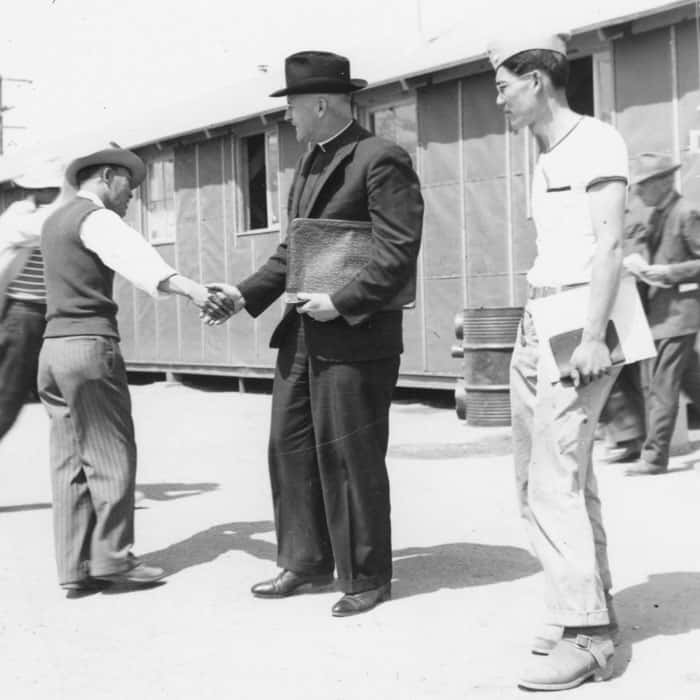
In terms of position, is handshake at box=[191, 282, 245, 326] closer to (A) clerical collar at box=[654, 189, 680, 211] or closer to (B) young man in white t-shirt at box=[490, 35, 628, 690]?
(B) young man in white t-shirt at box=[490, 35, 628, 690]

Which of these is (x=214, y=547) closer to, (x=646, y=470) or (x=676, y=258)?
(x=646, y=470)

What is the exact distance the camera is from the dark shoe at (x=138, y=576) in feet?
18.2

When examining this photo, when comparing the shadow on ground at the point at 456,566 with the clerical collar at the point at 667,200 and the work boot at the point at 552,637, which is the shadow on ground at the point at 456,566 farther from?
the clerical collar at the point at 667,200

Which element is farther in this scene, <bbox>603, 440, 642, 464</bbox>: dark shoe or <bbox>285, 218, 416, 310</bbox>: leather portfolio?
<bbox>603, 440, 642, 464</bbox>: dark shoe

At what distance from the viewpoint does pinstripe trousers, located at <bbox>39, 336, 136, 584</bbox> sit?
17.9 ft

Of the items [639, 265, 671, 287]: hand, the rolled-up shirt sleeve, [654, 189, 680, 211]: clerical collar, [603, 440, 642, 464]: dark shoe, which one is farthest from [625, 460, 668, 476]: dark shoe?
the rolled-up shirt sleeve

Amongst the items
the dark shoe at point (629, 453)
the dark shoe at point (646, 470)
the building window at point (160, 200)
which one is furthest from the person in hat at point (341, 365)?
the building window at point (160, 200)

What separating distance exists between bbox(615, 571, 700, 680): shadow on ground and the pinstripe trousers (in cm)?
215

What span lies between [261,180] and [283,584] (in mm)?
10734

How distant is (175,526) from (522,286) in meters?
5.70

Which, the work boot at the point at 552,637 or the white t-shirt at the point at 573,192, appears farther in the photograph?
the work boot at the point at 552,637

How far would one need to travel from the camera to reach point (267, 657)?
4.42 metres

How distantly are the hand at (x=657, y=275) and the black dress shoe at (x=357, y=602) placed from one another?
3.89 m

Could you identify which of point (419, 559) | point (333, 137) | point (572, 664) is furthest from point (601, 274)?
point (419, 559)
